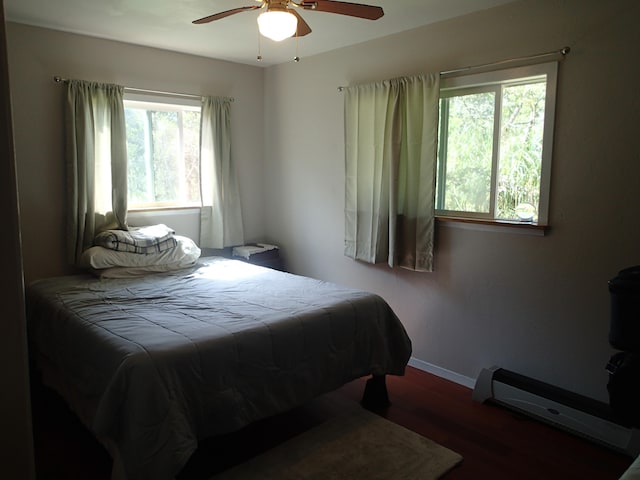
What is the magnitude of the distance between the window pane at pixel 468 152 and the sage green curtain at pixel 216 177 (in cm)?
203

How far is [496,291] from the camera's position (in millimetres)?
2990

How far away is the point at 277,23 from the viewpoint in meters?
2.09

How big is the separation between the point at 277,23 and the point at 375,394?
2218 millimetres

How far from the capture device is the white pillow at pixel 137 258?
329 cm

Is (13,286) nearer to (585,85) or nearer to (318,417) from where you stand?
(318,417)

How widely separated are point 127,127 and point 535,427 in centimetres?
375

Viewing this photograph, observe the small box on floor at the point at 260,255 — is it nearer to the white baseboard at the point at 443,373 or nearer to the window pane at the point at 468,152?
the white baseboard at the point at 443,373

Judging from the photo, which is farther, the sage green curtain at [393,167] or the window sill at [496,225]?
the sage green curtain at [393,167]

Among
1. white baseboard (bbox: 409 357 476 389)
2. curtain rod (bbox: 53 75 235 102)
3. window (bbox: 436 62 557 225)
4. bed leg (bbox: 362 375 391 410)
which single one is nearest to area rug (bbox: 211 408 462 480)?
bed leg (bbox: 362 375 391 410)

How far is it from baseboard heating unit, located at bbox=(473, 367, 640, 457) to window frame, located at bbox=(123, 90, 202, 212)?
289cm

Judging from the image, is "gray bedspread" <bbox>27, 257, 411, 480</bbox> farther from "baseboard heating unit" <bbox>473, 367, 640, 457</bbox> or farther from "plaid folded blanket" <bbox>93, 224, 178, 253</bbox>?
"baseboard heating unit" <bbox>473, 367, 640, 457</bbox>

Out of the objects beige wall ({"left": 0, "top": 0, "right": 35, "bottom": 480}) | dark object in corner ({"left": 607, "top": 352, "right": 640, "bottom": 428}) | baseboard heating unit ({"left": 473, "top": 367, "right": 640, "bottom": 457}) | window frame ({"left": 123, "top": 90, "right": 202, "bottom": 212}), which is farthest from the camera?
window frame ({"left": 123, "top": 90, "right": 202, "bottom": 212})

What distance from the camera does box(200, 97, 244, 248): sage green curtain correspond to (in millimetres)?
4160

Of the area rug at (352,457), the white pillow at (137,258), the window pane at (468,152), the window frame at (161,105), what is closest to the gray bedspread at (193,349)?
the white pillow at (137,258)
